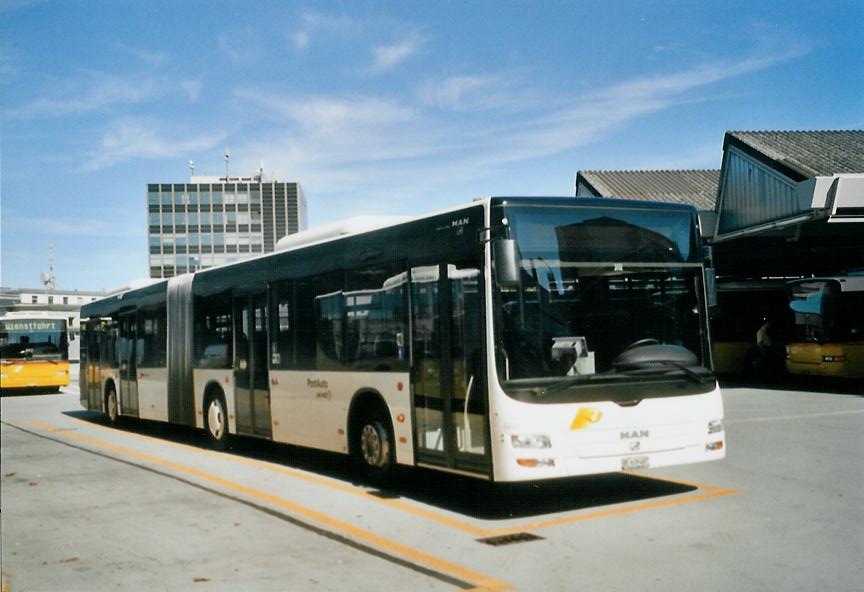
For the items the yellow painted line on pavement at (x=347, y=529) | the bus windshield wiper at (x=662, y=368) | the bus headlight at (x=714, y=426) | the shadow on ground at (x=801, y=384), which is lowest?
the shadow on ground at (x=801, y=384)

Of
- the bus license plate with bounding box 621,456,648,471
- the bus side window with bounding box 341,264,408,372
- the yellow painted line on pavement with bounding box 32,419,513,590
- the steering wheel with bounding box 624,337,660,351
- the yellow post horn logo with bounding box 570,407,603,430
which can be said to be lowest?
the yellow painted line on pavement with bounding box 32,419,513,590

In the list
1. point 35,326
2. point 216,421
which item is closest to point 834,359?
point 216,421

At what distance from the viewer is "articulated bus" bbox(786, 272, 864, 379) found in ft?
77.3

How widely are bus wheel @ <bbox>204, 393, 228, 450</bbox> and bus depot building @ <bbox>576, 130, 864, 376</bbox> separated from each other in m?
13.5

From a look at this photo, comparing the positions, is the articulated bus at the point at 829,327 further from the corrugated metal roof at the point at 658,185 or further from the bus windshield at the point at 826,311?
the corrugated metal roof at the point at 658,185

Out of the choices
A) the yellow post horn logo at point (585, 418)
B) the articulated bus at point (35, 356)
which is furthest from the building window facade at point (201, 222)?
the yellow post horn logo at point (585, 418)

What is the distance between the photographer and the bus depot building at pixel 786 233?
2277 cm

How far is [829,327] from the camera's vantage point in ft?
78.6

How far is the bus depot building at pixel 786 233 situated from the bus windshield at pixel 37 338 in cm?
2254

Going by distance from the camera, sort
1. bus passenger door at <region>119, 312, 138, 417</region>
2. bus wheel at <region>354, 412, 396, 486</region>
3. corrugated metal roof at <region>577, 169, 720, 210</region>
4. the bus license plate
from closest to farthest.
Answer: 1. the bus license plate
2. bus wheel at <region>354, 412, 396, 486</region>
3. bus passenger door at <region>119, 312, 138, 417</region>
4. corrugated metal roof at <region>577, 169, 720, 210</region>

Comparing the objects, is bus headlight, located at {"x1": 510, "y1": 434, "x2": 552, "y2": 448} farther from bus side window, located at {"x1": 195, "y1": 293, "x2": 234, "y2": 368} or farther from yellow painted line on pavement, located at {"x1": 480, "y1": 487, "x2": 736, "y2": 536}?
bus side window, located at {"x1": 195, "y1": 293, "x2": 234, "y2": 368}

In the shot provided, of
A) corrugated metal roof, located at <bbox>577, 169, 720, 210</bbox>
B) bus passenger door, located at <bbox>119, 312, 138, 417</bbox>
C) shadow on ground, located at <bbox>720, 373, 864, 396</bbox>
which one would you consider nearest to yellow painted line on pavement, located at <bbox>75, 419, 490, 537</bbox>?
bus passenger door, located at <bbox>119, 312, 138, 417</bbox>

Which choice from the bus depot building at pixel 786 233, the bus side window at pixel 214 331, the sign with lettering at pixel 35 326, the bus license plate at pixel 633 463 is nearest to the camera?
the bus license plate at pixel 633 463

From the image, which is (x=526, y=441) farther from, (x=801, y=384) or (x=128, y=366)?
(x=801, y=384)
